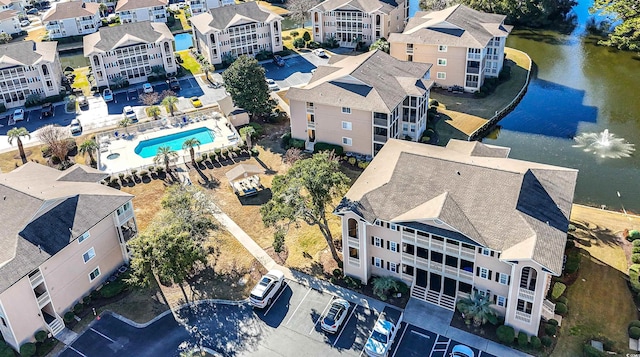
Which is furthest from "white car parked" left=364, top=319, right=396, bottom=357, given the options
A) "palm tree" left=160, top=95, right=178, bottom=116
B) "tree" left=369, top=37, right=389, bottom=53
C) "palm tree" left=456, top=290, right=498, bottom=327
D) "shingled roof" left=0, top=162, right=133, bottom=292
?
"tree" left=369, top=37, right=389, bottom=53

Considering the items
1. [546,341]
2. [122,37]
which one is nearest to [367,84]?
[546,341]

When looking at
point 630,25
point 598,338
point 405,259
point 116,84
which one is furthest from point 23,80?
point 630,25

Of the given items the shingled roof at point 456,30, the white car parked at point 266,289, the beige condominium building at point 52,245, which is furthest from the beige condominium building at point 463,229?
the shingled roof at point 456,30

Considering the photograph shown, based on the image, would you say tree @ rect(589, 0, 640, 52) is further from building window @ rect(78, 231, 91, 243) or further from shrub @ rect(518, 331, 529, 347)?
building window @ rect(78, 231, 91, 243)

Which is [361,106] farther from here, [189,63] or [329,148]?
[189,63]

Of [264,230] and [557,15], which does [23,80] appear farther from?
[557,15]

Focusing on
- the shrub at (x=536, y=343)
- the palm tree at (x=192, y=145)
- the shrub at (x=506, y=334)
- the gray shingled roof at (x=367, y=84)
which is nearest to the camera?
the shrub at (x=536, y=343)

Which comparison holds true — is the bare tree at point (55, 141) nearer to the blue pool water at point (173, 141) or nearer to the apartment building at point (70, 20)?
the blue pool water at point (173, 141)
